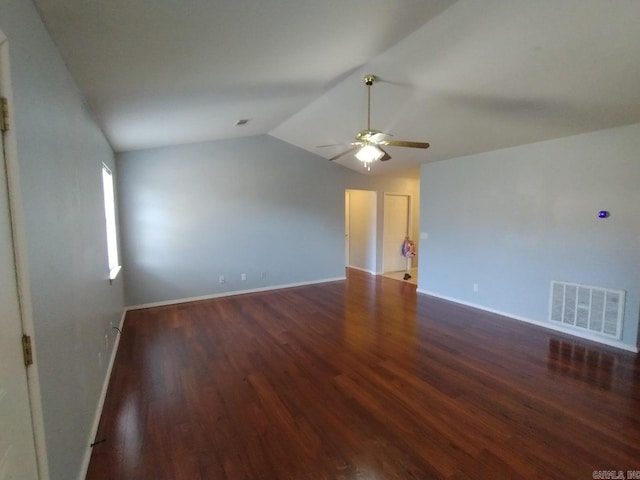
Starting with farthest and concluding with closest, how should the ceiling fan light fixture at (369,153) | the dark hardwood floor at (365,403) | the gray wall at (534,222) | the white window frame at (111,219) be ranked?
the white window frame at (111,219) → the gray wall at (534,222) → the ceiling fan light fixture at (369,153) → the dark hardwood floor at (365,403)

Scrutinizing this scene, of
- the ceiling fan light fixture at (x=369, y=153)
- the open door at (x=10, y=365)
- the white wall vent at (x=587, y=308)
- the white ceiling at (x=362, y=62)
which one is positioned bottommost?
the white wall vent at (x=587, y=308)

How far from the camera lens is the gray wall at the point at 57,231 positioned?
118 centimetres

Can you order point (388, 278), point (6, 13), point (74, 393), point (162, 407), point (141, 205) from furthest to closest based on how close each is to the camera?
point (388, 278) < point (141, 205) < point (162, 407) < point (74, 393) < point (6, 13)

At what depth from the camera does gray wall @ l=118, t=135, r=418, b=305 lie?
15.5ft

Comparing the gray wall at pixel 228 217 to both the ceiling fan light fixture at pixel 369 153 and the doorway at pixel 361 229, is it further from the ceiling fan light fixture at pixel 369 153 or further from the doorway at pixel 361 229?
the ceiling fan light fixture at pixel 369 153

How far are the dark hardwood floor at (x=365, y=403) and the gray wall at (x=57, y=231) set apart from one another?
0.52 metres

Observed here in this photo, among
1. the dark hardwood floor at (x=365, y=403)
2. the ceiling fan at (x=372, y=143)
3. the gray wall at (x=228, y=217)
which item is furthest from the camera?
the gray wall at (x=228, y=217)

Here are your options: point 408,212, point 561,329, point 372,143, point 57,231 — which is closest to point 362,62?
point 372,143

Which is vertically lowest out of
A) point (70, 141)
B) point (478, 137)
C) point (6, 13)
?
point (70, 141)

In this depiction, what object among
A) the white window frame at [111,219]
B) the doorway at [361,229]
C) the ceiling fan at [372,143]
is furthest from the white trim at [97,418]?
the doorway at [361,229]

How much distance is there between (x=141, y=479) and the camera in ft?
5.63

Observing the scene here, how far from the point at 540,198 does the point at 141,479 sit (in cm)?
493

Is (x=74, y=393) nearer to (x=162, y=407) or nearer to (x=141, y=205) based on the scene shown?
(x=162, y=407)

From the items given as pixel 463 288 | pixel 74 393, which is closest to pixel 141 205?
pixel 74 393
